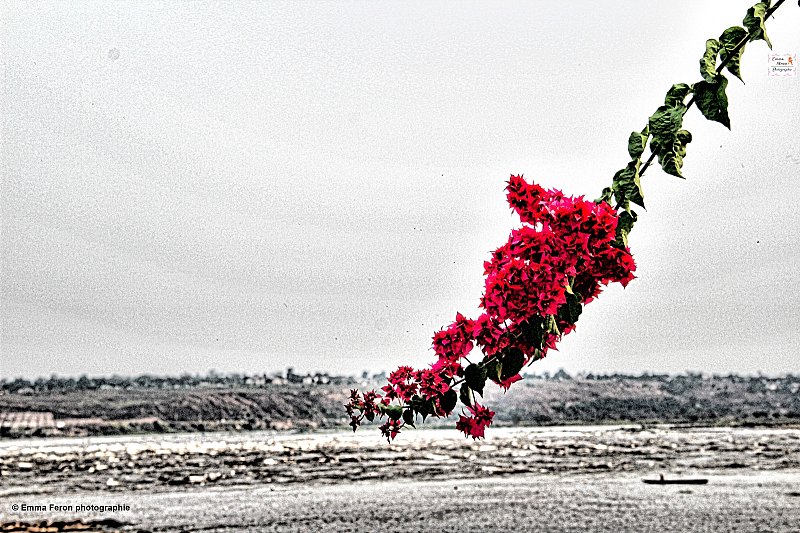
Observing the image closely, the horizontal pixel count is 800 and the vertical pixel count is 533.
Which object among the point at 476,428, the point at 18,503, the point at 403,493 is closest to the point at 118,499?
the point at 18,503

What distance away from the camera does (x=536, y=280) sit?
1.88ft

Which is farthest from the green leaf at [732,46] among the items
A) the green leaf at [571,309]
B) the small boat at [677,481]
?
the small boat at [677,481]

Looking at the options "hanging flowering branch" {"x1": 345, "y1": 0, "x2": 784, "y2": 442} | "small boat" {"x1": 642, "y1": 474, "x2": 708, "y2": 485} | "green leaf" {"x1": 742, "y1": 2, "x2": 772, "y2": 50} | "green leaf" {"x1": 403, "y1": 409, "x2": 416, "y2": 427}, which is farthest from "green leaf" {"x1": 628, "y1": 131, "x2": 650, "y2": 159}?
"small boat" {"x1": 642, "y1": 474, "x2": 708, "y2": 485}

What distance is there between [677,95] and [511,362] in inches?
9.1

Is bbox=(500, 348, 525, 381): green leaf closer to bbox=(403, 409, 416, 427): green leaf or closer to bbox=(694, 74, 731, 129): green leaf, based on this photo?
bbox=(403, 409, 416, 427): green leaf

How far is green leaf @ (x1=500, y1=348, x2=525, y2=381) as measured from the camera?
60 centimetres

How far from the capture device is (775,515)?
11914 millimetres

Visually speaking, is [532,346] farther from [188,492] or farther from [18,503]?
[188,492]

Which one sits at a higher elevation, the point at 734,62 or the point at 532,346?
the point at 734,62

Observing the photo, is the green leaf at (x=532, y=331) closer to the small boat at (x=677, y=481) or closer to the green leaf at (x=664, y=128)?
the green leaf at (x=664, y=128)

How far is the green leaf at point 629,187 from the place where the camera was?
65 cm

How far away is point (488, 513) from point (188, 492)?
402cm

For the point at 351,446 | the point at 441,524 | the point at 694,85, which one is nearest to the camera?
the point at 694,85

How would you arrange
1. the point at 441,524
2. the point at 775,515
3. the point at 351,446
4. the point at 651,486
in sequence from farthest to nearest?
the point at 351,446 → the point at 651,486 → the point at 775,515 → the point at 441,524
